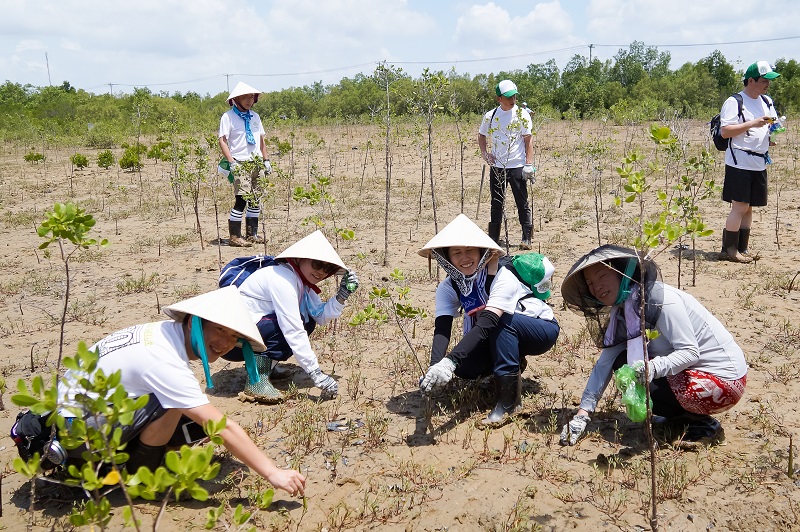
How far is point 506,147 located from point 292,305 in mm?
3776

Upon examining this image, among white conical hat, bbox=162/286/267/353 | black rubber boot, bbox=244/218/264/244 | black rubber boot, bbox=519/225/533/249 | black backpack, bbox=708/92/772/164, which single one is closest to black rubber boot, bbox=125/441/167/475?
white conical hat, bbox=162/286/267/353

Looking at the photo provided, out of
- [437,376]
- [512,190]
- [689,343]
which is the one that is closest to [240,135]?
[512,190]

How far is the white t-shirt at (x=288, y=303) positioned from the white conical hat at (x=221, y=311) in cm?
91

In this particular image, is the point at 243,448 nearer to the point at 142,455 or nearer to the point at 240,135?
the point at 142,455

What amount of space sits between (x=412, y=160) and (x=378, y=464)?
42.5 feet

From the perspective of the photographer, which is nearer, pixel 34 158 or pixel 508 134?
pixel 508 134

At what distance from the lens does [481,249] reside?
11.9 ft

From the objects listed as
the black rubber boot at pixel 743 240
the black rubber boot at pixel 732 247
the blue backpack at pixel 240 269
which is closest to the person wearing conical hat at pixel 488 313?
the blue backpack at pixel 240 269

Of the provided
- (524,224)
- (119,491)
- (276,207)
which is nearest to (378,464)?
(119,491)

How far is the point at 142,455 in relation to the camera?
2914 millimetres

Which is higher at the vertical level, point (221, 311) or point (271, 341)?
point (221, 311)

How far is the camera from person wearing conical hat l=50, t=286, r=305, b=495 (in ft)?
8.62

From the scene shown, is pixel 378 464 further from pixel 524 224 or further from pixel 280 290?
pixel 524 224

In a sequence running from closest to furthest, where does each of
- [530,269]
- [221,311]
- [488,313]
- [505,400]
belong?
[221,311]
[488,313]
[505,400]
[530,269]
